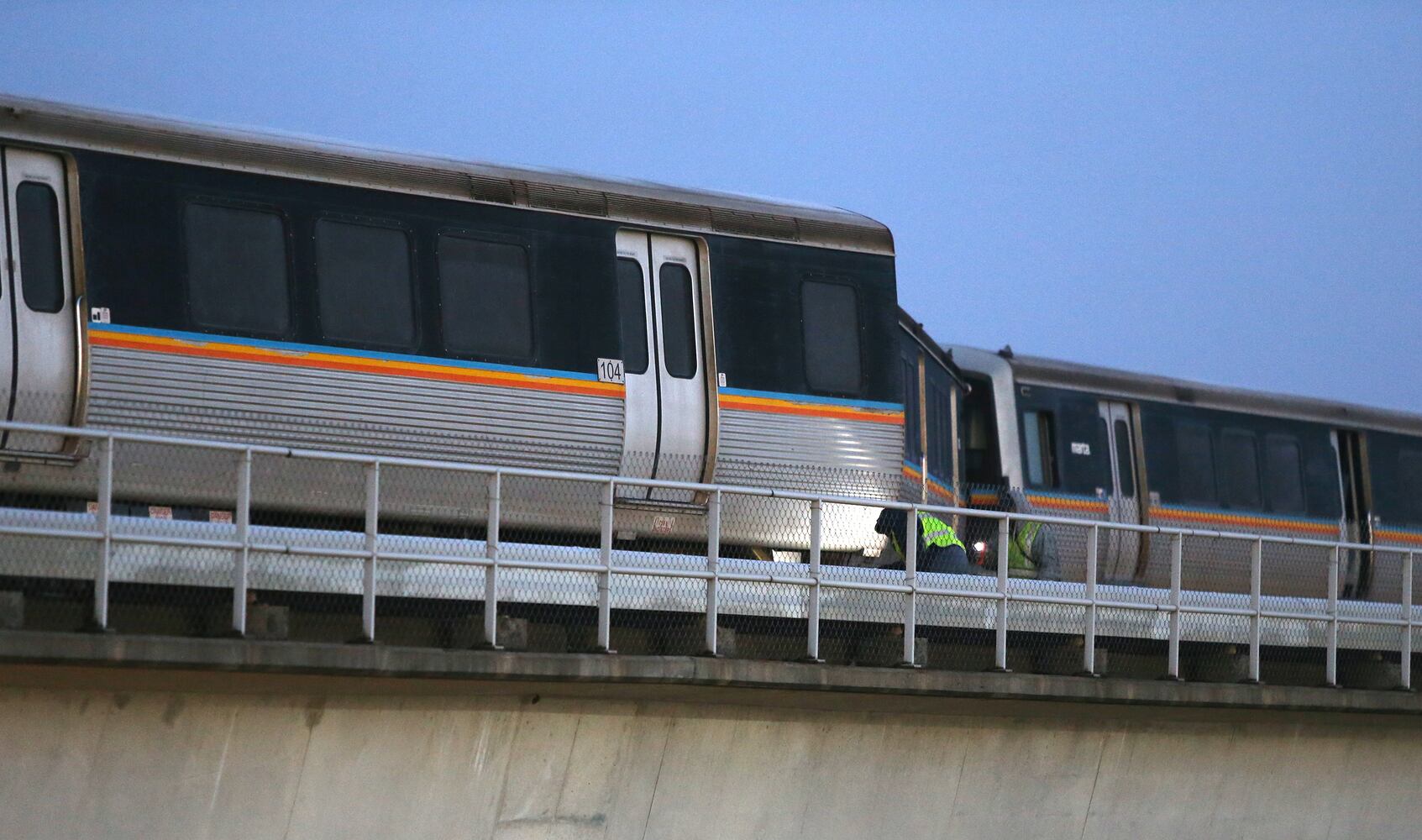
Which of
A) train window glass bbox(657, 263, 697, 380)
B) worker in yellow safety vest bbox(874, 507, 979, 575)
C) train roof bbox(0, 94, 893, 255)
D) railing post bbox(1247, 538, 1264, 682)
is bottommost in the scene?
railing post bbox(1247, 538, 1264, 682)

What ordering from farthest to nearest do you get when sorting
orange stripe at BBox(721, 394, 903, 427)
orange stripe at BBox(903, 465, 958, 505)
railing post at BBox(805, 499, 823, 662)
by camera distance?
orange stripe at BBox(903, 465, 958, 505) < orange stripe at BBox(721, 394, 903, 427) < railing post at BBox(805, 499, 823, 662)

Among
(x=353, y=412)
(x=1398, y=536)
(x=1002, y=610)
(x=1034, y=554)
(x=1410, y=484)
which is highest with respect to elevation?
(x=353, y=412)

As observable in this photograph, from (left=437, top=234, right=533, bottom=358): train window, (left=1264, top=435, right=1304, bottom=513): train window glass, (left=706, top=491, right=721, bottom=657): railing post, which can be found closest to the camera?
(left=706, top=491, right=721, bottom=657): railing post

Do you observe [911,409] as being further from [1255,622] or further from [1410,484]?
Answer: [1410,484]

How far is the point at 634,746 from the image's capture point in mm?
11672

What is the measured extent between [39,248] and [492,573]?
14.1 feet

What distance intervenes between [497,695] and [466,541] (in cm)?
95

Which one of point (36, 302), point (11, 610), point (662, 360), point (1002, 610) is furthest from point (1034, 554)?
point (11, 610)

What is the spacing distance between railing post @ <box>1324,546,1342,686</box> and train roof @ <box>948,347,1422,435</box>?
23.9ft

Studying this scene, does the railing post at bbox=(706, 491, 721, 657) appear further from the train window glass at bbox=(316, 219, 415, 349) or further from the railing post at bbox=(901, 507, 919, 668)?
the train window glass at bbox=(316, 219, 415, 349)

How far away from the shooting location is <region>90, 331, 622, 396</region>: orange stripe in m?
12.9

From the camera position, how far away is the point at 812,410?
1559cm

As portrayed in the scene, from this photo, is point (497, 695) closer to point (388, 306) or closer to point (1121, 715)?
point (388, 306)

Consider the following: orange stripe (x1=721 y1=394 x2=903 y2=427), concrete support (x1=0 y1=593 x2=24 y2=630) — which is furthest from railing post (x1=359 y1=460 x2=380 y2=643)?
orange stripe (x1=721 y1=394 x2=903 y2=427)
